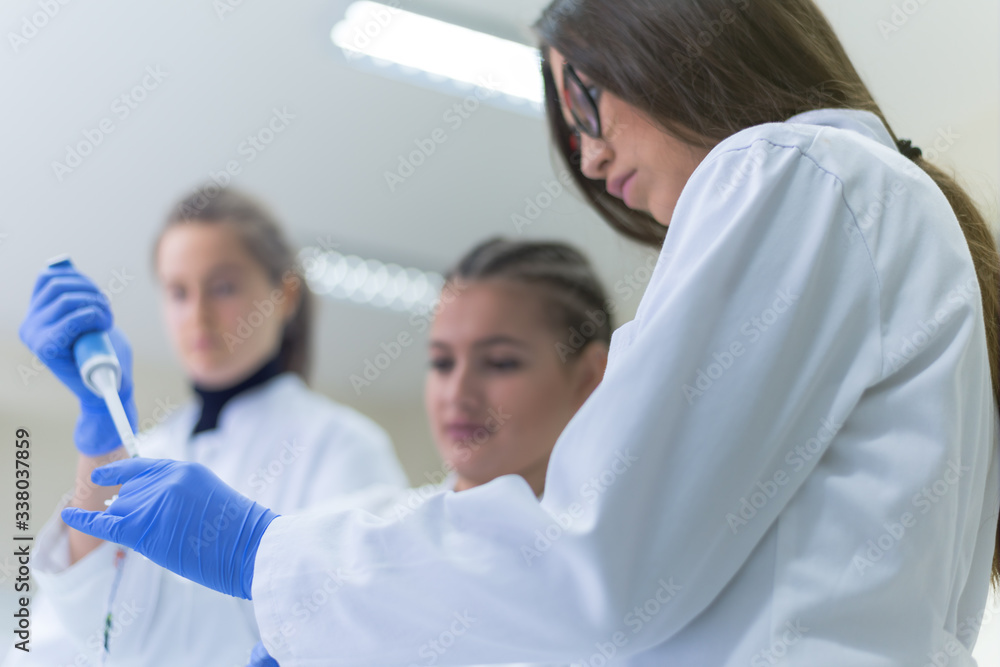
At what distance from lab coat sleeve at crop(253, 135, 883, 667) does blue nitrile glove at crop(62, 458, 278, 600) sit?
7 cm

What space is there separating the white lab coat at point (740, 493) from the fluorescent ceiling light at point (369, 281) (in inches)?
133

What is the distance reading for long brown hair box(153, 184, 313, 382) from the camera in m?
1.95

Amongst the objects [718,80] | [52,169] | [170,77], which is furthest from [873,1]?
[52,169]

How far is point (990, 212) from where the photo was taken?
1.28 meters

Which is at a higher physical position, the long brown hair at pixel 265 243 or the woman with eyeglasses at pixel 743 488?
the woman with eyeglasses at pixel 743 488

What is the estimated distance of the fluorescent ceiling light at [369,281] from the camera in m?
4.12

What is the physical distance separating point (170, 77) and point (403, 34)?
2.85 ft

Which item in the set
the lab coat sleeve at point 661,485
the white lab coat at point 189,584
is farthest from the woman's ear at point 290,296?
the lab coat sleeve at point 661,485

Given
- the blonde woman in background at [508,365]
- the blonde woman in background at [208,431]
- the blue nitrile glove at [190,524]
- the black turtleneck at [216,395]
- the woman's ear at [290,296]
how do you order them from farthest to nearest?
the woman's ear at [290,296] < the black turtleneck at [216,395] < the blonde woman in background at [508,365] < the blonde woman in background at [208,431] < the blue nitrile glove at [190,524]

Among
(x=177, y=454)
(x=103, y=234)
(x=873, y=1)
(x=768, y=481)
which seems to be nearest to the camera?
(x=768, y=481)

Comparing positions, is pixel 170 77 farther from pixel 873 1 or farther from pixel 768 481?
pixel 768 481

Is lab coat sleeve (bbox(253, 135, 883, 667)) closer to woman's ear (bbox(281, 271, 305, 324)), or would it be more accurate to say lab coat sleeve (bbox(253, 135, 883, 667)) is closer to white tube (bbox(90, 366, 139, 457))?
white tube (bbox(90, 366, 139, 457))

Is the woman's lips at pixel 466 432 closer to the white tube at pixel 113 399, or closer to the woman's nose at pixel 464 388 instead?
the woman's nose at pixel 464 388

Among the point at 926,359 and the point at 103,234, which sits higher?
the point at 926,359
